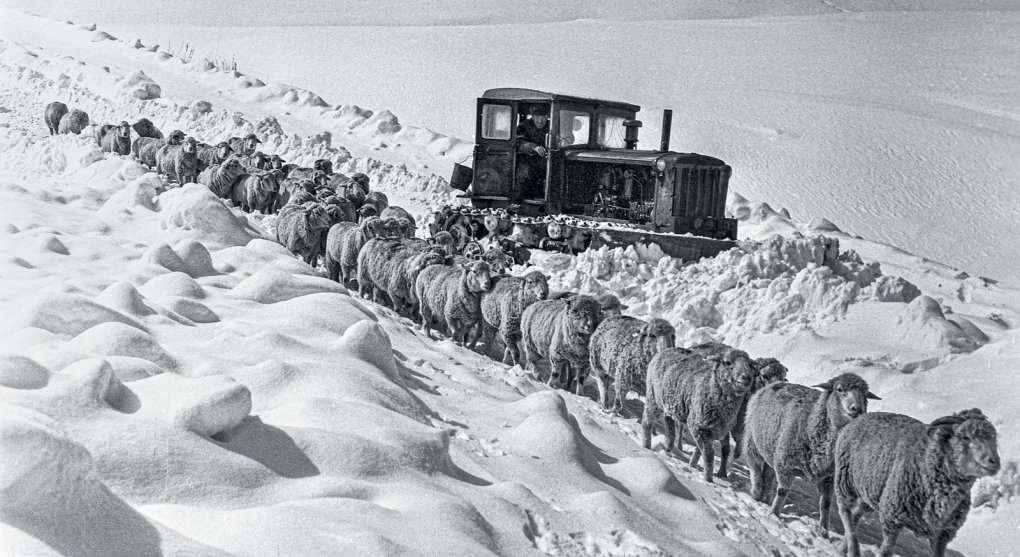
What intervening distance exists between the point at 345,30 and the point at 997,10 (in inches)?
1303

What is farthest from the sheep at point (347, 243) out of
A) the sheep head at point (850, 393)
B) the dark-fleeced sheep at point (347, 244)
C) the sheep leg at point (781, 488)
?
the sheep head at point (850, 393)

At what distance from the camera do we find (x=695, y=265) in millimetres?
11734

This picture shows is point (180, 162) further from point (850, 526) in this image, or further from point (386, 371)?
point (850, 526)

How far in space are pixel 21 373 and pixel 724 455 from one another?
5372mm

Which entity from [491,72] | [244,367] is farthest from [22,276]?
[491,72]

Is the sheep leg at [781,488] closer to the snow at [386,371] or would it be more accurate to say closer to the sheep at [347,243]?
the snow at [386,371]

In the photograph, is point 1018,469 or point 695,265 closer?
point 1018,469

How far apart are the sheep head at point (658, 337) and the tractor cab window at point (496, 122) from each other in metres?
6.84

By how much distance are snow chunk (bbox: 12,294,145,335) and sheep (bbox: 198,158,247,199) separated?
1149 centimetres

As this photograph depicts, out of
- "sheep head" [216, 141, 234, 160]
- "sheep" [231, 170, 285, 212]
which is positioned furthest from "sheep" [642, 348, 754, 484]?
"sheep head" [216, 141, 234, 160]

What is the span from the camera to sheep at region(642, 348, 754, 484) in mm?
7266

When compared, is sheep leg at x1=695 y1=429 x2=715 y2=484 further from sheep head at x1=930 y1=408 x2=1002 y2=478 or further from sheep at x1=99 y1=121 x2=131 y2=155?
sheep at x1=99 y1=121 x2=131 y2=155

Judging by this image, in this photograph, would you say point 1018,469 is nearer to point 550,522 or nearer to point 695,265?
point 550,522

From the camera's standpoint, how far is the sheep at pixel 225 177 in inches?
671
